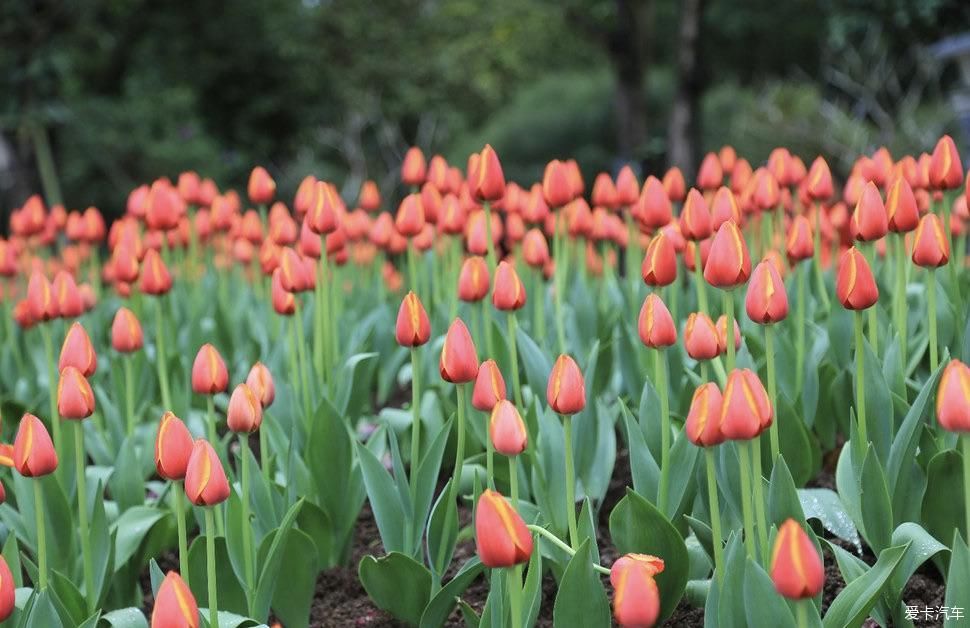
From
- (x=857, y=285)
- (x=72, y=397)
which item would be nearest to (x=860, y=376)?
(x=857, y=285)

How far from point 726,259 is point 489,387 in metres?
0.43

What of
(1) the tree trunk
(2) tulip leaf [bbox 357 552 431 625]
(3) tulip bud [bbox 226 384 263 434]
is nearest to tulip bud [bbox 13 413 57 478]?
(3) tulip bud [bbox 226 384 263 434]

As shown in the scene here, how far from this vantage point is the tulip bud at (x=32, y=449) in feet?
6.29

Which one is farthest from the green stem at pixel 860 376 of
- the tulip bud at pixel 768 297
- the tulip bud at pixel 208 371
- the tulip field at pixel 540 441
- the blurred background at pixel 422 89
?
the blurred background at pixel 422 89

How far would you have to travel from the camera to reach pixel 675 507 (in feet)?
7.25

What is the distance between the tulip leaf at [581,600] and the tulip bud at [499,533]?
0.81 ft

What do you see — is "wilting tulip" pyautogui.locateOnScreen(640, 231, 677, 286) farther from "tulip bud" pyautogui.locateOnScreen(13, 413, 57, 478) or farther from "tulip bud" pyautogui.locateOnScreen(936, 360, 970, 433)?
"tulip bud" pyautogui.locateOnScreen(13, 413, 57, 478)

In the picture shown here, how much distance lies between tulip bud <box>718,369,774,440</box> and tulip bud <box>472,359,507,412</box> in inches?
18.0

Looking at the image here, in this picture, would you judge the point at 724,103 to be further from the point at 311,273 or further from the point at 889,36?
the point at 311,273

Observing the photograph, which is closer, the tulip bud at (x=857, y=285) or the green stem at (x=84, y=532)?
the tulip bud at (x=857, y=285)

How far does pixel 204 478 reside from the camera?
5.75 feet

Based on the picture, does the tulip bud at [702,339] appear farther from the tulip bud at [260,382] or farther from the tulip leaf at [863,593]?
the tulip bud at [260,382]

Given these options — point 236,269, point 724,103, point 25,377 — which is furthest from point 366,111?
point 25,377

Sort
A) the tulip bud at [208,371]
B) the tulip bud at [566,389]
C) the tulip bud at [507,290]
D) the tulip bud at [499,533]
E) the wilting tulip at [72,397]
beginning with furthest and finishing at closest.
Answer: the tulip bud at [507,290] < the tulip bud at [208,371] < the wilting tulip at [72,397] < the tulip bud at [566,389] < the tulip bud at [499,533]
